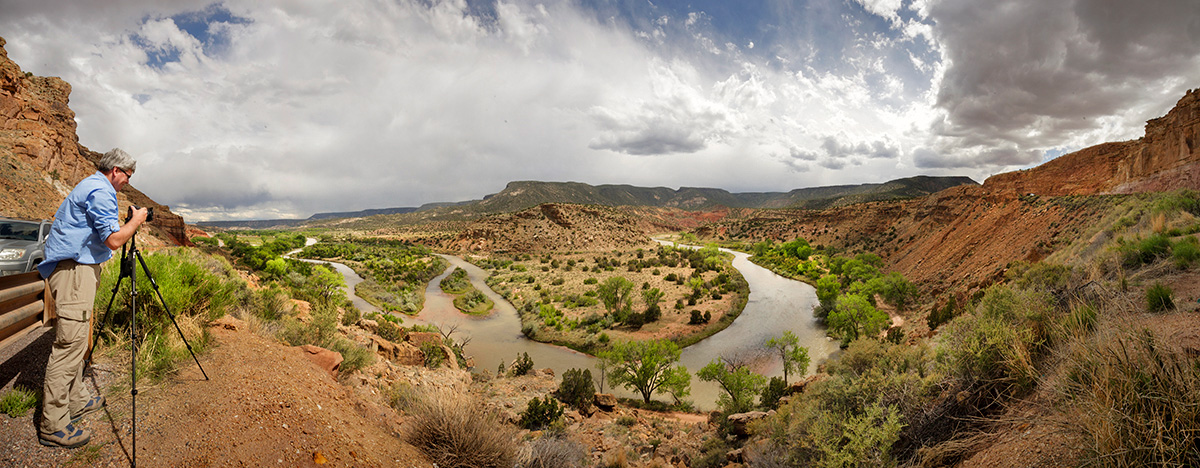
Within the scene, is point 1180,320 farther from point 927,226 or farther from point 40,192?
point 927,226

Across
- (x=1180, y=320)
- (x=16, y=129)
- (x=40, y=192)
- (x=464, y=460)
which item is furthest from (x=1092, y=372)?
(x=16, y=129)

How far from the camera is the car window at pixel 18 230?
609 centimetres

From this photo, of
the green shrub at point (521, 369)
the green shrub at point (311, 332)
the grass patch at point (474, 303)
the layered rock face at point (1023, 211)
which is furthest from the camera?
the grass patch at point (474, 303)

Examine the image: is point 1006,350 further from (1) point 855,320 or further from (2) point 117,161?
(1) point 855,320

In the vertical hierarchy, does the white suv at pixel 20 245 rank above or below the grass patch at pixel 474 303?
above

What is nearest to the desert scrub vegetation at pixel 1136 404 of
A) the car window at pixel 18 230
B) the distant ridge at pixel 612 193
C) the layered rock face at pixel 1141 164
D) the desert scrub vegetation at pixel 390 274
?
the car window at pixel 18 230

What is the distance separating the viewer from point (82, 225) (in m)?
3.44

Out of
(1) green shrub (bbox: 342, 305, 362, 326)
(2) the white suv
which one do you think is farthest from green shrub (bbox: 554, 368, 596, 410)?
(2) the white suv

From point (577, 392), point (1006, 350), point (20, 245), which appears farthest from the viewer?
point (577, 392)

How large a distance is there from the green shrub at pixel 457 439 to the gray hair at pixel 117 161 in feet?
13.7

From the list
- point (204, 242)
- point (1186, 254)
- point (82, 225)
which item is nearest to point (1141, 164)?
point (1186, 254)

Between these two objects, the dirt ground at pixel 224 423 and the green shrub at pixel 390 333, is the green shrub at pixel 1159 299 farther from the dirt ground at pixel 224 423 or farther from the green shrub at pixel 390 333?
the green shrub at pixel 390 333

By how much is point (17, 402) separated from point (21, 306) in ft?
8.47

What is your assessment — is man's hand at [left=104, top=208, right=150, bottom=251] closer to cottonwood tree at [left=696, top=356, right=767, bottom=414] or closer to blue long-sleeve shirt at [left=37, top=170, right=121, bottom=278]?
blue long-sleeve shirt at [left=37, top=170, right=121, bottom=278]
